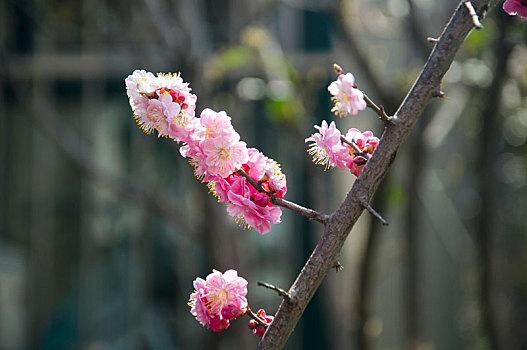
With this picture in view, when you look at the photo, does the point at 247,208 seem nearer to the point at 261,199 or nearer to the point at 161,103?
the point at 261,199

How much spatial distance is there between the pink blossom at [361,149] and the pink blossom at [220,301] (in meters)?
0.18

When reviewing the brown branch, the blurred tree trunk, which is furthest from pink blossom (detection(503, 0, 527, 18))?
the blurred tree trunk

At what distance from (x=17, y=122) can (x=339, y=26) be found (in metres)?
2.07

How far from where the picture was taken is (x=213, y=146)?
644 mm

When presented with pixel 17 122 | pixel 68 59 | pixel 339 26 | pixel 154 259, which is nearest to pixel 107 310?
pixel 154 259

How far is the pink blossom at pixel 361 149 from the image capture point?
2.30 ft

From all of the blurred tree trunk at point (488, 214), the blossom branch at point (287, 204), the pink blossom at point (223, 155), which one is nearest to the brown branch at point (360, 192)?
the blossom branch at point (287, 204)

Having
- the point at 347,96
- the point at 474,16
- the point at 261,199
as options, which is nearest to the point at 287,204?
the point at 261,199

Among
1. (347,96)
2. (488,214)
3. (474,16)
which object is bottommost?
(488,214)

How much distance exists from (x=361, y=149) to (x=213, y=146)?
19 centimetres

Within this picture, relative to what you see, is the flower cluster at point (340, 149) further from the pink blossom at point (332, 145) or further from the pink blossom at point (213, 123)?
the pink blossom at point (213, 123)

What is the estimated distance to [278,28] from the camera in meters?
3.25

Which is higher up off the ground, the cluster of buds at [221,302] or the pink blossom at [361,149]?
the pink blossom at [361,149]

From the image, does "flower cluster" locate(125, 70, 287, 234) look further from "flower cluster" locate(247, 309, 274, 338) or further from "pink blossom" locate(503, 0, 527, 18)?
"pink blossom" locate(503, 0, 527, 18)
